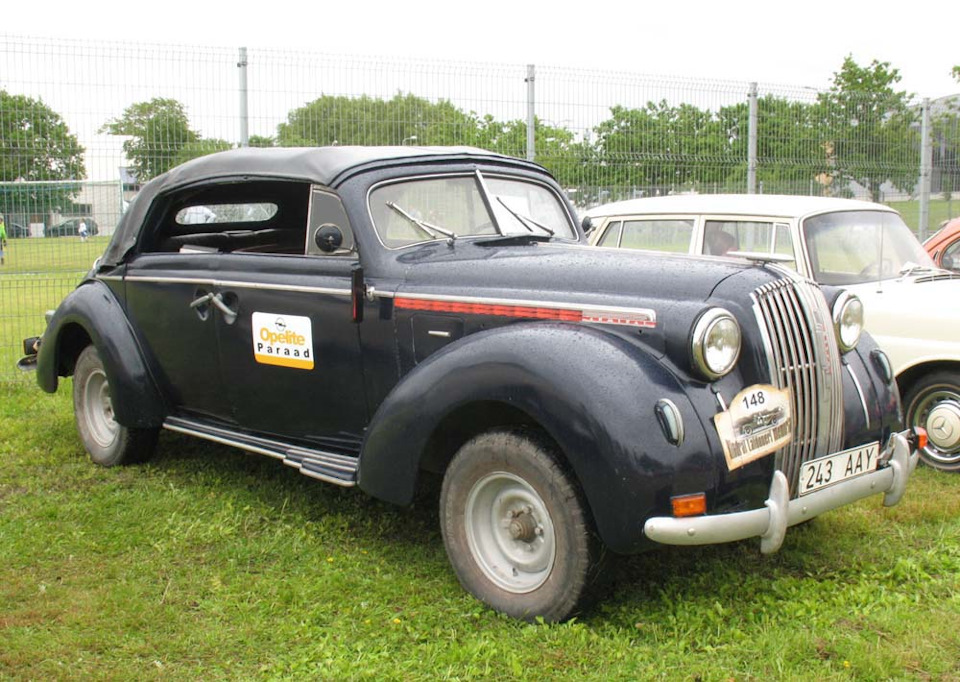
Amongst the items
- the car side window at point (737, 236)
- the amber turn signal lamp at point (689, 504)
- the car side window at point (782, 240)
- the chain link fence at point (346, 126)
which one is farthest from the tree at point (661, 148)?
the amber turn signal lamp at point (689, 504)

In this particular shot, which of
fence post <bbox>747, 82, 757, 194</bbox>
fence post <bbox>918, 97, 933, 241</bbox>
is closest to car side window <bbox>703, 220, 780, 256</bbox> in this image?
fence post <bbox>747, 82, 757, 194</bbox>

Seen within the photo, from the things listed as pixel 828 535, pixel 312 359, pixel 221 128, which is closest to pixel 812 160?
pixel 221 128

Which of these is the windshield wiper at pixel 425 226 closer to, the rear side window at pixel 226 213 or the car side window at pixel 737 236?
the rear side window at pixel 226 213

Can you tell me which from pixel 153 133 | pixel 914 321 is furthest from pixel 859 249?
pixel 153 133

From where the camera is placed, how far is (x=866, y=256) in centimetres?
611

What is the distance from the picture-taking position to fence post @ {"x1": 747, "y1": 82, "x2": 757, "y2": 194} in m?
10.3

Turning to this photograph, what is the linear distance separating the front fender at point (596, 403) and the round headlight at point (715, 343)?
5.0 inches

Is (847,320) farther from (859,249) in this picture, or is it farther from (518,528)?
(859,249)

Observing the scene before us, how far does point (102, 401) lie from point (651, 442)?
164 inches

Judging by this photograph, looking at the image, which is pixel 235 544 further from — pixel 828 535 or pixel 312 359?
pixel 828 535

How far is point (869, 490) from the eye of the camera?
3877 millimetres

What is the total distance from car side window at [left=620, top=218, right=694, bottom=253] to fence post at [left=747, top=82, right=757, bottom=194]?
3993 millimetres

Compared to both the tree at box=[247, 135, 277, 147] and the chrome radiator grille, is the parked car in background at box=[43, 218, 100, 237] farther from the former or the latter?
the chrome radiator grille

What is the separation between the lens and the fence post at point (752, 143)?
10328mm
